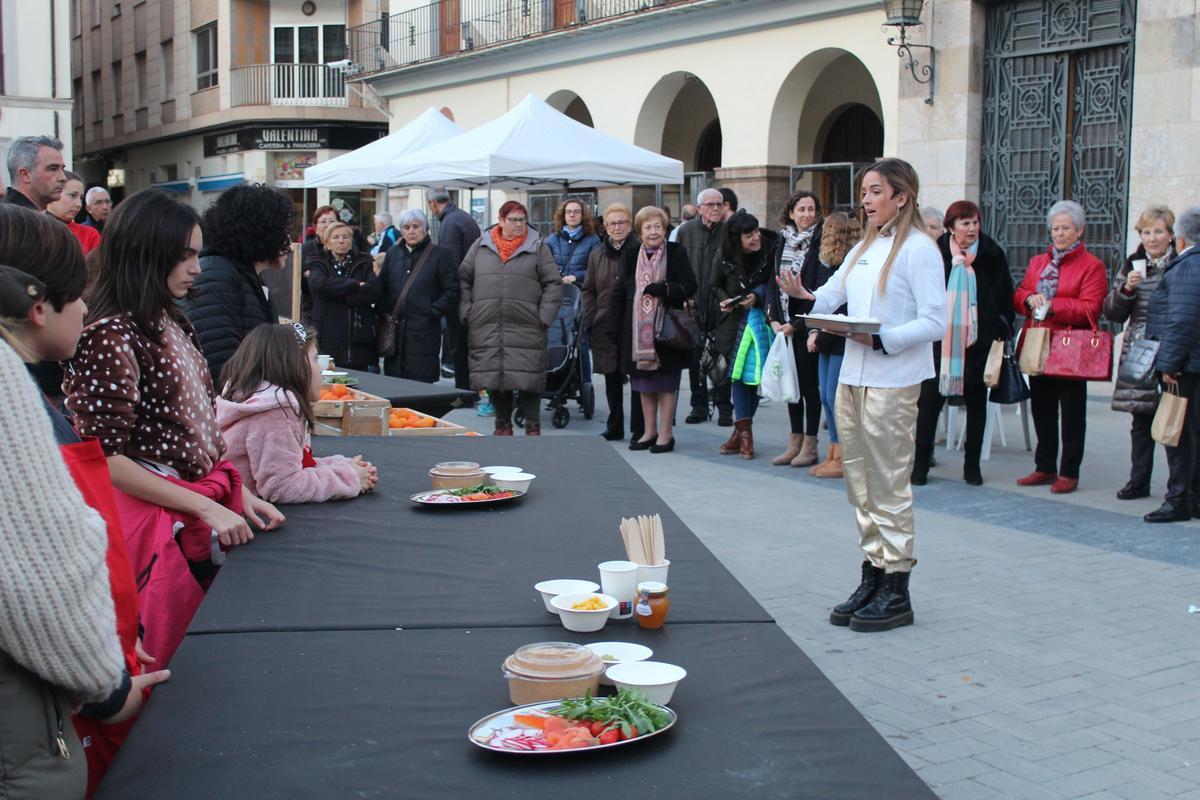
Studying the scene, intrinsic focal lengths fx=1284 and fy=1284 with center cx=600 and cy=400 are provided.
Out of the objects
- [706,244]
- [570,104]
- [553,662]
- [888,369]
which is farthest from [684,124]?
[553,662]

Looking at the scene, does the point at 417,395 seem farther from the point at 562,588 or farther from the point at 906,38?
the point at 906,38

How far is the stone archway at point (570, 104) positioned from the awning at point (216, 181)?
40.1 feet

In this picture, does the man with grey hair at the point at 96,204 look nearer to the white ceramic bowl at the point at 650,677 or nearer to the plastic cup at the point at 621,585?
the plastic cup at the point at 621,585

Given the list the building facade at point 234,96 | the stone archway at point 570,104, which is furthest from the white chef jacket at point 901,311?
the building facade at point 234,96

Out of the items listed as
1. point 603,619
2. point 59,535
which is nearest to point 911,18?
point 603,619

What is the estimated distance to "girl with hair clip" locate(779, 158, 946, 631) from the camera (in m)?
5.29

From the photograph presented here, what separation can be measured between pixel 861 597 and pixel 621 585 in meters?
2.96

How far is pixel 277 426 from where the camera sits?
423cm

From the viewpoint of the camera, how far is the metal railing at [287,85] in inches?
1294

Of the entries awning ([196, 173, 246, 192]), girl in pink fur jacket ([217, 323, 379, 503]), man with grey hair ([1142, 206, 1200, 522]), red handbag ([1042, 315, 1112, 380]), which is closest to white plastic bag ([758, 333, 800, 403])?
red handbag ([1042, 315, 1112, 380])

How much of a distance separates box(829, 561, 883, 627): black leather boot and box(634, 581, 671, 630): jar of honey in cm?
296

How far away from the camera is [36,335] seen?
2.32 meters

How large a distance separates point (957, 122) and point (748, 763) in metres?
13.3

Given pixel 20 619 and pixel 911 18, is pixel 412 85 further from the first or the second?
pixel 20 619
